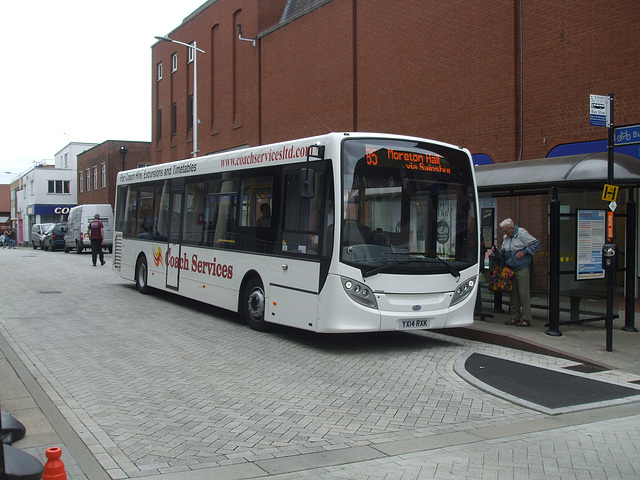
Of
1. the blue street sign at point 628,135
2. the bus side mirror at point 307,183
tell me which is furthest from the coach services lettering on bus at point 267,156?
the blue street sign at point 628,135

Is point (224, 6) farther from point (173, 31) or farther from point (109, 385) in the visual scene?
point (109, 385)

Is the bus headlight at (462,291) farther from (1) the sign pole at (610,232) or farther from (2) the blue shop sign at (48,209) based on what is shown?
(2) the blue shop sign at (48,209)

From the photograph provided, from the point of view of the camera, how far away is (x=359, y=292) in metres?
8.24

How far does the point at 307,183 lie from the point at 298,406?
325 cm

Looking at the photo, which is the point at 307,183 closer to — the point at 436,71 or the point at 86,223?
the point at 436,71

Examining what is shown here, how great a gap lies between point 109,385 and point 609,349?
21.6ft

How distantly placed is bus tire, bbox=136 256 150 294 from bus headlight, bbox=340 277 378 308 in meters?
7.90

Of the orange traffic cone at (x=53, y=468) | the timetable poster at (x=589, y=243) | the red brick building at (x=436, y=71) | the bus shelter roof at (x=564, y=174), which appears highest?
the red brick building at (x=436, y=71)

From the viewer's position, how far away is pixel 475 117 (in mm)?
15531

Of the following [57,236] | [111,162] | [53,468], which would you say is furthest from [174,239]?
[111,162]

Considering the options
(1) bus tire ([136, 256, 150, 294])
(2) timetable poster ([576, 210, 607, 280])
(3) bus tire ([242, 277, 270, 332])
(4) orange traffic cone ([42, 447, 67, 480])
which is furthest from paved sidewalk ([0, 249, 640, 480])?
(1) bus tire ([136, 256, 150, 294])

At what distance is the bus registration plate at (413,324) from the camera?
849cm

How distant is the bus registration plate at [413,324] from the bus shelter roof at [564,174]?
3034mm

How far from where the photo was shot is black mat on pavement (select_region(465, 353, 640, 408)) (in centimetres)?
649
